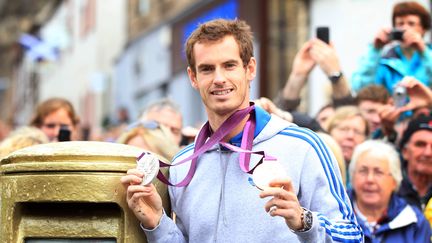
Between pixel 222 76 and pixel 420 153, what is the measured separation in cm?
296

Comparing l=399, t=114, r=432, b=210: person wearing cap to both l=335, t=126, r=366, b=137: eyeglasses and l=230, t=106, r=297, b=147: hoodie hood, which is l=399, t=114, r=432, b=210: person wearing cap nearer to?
l=335, t=126, r=366, b=137: eyeglasses

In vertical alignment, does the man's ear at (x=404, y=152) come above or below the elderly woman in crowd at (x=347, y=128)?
below

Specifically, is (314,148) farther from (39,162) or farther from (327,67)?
(327,67)

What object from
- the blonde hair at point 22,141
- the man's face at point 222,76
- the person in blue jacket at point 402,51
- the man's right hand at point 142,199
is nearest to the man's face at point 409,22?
the person in blue jacket at point 402,51

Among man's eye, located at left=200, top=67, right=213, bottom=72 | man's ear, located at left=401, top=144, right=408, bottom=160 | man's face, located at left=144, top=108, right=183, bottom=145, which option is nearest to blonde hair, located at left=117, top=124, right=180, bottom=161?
man's face, located at left=144, top=108, right=183, bottom=145

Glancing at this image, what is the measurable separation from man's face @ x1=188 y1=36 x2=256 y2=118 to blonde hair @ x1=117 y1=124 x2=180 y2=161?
1946mm

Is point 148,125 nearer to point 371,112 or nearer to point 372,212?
point 372,212

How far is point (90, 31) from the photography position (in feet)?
111

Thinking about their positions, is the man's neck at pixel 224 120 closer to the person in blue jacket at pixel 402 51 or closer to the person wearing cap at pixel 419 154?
the person wearing cap at pixel 419 154

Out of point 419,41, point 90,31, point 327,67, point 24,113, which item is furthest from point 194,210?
point 24,113

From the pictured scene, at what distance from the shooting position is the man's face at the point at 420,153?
6676mm

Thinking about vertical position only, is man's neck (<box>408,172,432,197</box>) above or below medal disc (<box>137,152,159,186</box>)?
above

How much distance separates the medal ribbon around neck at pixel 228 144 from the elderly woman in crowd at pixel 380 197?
6.50 feet

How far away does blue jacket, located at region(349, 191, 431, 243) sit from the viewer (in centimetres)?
587
